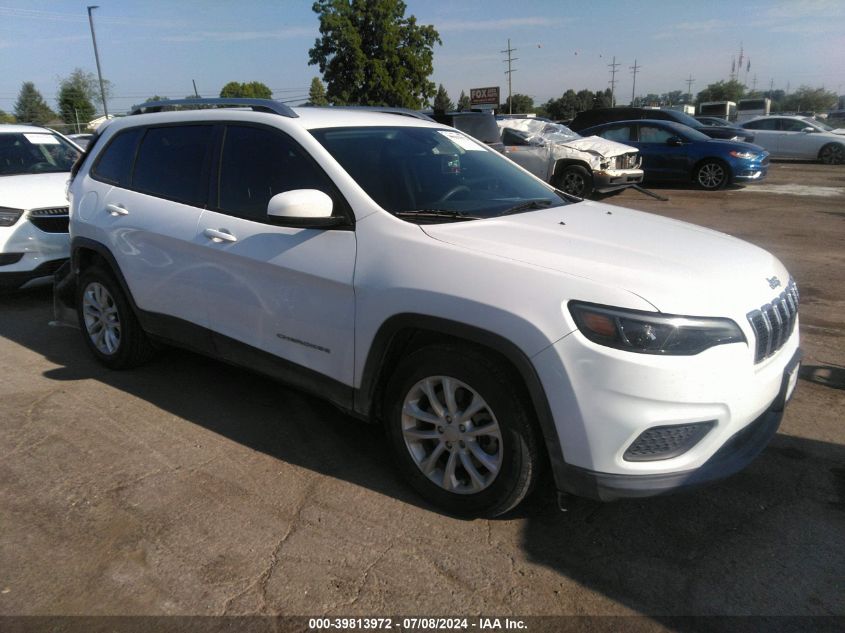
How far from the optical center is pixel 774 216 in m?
11.2

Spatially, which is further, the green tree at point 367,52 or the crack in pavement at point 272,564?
the green tree at point 367,52

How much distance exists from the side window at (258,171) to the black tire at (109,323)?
135cm

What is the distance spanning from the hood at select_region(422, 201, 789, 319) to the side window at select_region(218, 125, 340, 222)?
826 mm

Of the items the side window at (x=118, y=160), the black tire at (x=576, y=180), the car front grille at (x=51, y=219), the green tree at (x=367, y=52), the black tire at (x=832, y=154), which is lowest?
the black tire at (x=832, y=154)

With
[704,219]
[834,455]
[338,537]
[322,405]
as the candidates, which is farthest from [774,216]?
[338,537]

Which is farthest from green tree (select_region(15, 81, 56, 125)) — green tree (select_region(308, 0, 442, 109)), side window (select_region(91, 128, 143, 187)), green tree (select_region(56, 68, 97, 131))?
side window (select_region(91, 128, 143, 187))

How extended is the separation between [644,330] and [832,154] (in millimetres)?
21880

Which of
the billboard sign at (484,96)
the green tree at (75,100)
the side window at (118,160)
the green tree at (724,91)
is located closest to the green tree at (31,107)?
the green tree at (75,100)

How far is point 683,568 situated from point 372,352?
1566 mm

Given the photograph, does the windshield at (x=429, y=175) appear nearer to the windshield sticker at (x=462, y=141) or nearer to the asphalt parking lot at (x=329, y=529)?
the windshield sticker at (x=462, y=141)

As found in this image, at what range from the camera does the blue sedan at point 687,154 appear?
14.4 meters

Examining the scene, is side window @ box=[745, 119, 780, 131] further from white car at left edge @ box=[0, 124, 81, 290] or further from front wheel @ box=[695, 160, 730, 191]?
white car at left edge @ box=[0, 124, 81, 290]

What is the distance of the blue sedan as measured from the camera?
1439cm

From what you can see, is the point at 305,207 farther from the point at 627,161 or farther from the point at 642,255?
the point at 627,161
